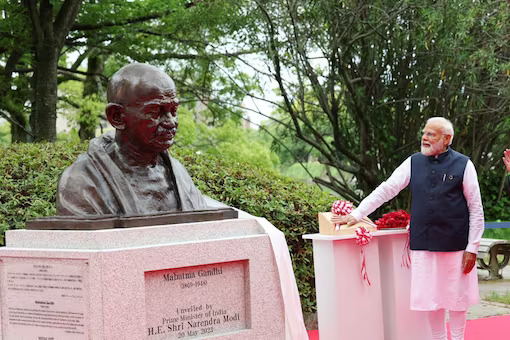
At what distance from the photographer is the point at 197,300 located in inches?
162

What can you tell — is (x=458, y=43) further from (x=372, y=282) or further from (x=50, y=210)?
(x=50, y=210)

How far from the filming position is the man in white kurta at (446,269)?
559cm

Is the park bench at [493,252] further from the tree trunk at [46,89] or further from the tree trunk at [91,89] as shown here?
the tree trunk at [46,89]

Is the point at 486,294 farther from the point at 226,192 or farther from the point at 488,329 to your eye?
the point at 226,192

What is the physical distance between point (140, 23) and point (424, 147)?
890 cm

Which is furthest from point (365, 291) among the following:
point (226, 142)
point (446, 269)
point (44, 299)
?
point (226, 142)

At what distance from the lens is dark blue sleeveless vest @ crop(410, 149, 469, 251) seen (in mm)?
5582

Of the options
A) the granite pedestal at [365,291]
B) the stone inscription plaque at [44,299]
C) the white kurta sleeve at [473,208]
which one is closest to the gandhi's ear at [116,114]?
the stone inscription plaque at [44,299]

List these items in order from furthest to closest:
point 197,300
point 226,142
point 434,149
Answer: point 226,142 → point 434,149 → point 197,300

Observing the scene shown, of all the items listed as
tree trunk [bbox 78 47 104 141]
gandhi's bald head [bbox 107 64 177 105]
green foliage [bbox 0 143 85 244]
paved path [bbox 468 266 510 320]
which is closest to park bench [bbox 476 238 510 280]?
paved path [bbox 468 266 510 320]

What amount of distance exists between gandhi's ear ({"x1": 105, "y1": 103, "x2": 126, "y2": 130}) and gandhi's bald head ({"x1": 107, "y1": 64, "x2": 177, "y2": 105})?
4cm

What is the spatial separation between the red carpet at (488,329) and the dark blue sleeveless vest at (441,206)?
1.67 meters

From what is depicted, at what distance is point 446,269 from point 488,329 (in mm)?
2031

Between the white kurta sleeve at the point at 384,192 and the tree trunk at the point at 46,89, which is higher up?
the tree trunk at the point at 46,89
